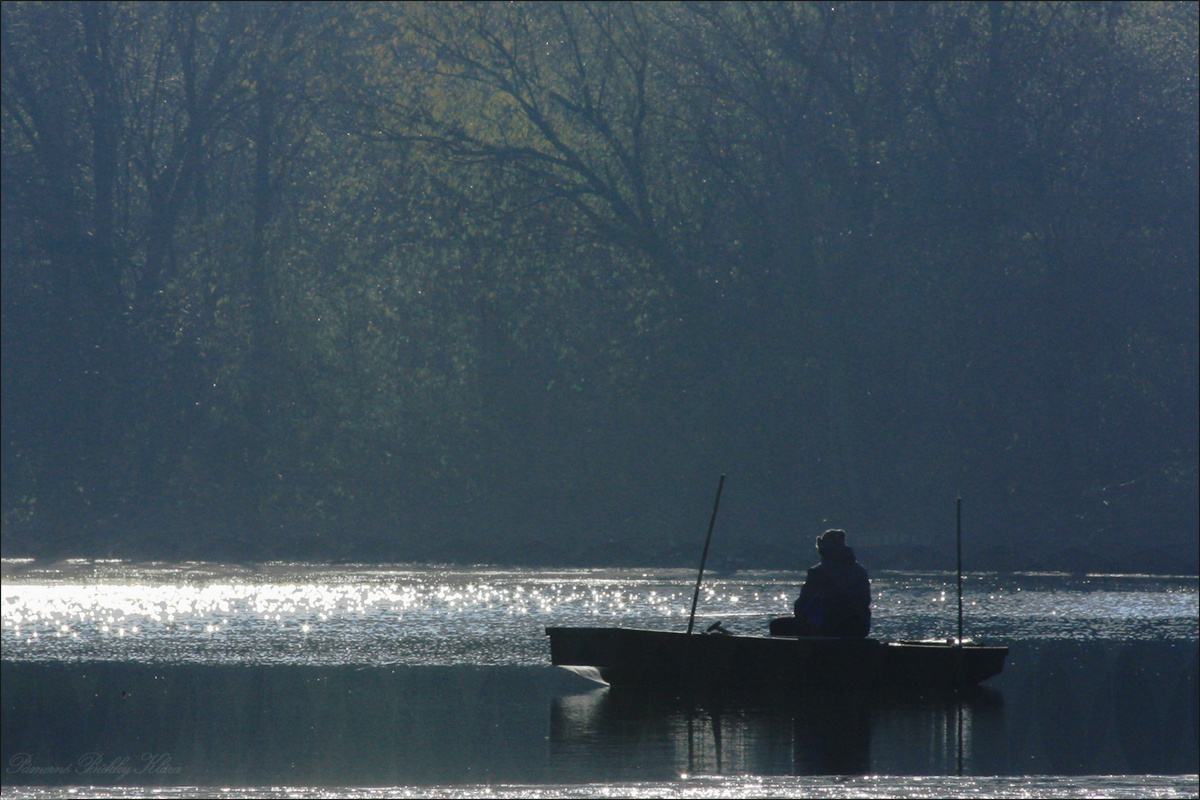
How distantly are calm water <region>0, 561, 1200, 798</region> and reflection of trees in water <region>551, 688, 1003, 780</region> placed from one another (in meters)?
0.04

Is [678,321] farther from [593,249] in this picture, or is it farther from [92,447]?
[92,447]

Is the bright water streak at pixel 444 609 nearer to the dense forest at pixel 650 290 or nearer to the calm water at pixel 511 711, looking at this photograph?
the calm water at pixel 511 711

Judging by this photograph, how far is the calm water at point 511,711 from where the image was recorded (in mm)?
10477

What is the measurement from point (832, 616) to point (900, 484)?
27.6 meters

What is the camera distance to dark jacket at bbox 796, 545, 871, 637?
1494cm

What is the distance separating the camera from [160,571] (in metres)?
30.0

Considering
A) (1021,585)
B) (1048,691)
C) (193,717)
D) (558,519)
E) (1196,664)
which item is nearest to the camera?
(193,717)

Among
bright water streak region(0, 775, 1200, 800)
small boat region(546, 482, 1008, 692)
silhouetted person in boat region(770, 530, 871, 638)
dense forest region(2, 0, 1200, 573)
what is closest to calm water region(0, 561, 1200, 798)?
bright water streak region(0, 775, 1200, 800)

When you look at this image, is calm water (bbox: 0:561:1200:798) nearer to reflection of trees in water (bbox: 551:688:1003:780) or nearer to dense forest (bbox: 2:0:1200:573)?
reflection of trees in water (bbox: 551:688:1003:780)

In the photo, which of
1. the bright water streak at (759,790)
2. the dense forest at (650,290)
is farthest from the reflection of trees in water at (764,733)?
the dense forest at (650,290)

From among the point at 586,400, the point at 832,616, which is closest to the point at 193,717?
Answer: the point at 832,616

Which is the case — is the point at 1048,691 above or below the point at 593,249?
below

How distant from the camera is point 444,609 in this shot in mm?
22266

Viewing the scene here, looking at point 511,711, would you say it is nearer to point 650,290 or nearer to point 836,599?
point 836,599
